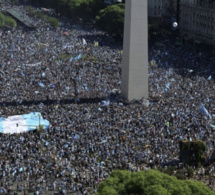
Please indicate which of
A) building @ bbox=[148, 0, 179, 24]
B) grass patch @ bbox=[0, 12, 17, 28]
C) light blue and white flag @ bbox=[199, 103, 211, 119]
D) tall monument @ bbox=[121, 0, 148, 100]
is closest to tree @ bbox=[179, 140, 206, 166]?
light blue and white flag @ bbox=[199, 103, 211, 119]

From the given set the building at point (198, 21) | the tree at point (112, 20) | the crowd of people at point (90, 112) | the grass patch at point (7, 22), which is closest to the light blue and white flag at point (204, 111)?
the crowd of people at point (90, 112)

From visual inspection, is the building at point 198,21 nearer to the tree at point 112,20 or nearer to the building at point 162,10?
the building at point 162,10

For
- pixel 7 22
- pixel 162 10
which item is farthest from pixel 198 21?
pixel 7 22

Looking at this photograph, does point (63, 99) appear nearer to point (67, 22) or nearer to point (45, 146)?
point (45, 146)

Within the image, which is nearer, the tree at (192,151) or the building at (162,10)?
the tree at (192,151)

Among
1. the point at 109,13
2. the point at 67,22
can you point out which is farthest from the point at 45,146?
the point at 67,22

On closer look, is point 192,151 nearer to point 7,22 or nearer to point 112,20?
point 112,20

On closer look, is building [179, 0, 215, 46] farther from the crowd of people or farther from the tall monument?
the tall monument
